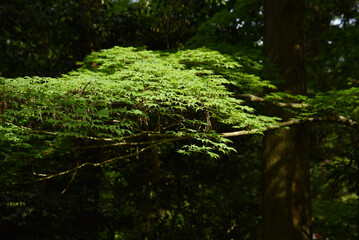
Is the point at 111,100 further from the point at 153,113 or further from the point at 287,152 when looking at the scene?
the point at 287,152

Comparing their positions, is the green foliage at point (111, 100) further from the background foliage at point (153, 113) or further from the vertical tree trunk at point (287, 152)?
the vertical tree trunk at point (287, 152)

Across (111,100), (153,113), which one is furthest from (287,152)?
(111,100)

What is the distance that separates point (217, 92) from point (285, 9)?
2691 millimetres

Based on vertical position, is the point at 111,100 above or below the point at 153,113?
above

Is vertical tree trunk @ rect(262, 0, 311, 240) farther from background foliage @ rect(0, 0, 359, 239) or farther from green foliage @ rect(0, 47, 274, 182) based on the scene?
green foliage @ rect(0, 47, 274, 182)

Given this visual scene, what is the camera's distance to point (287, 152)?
4.86m

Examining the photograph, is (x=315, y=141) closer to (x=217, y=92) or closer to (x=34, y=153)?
(x=217, y=92)

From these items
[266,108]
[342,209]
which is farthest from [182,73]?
[342,209]

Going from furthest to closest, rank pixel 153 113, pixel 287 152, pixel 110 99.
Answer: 1. pixel 287 152
2. pixel 153 113
3. pixel 110 99

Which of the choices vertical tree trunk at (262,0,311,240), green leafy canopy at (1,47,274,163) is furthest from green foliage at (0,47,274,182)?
vertical tree trunk at (262,0,311,240)

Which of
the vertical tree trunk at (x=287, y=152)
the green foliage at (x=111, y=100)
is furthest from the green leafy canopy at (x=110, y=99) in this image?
the vertical tree trunk at (x=287, y=152)

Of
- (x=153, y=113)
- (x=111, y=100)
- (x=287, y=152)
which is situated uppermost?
(x=111, y=100)

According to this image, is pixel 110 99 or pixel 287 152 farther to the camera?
pixel 287 152

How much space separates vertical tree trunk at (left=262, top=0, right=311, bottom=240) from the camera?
4.76m
